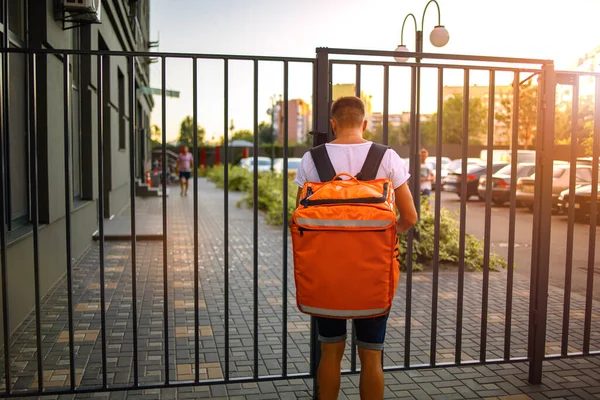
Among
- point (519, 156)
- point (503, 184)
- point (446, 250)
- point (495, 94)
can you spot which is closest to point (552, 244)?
point (495, 94)

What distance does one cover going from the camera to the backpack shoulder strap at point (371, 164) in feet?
10.8

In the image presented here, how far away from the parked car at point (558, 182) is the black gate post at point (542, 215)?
43.7 feet

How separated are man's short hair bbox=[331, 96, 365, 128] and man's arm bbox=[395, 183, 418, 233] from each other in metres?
0.43

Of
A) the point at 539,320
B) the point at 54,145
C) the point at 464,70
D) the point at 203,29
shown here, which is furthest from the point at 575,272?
the point at 203,29

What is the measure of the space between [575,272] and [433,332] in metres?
6.04

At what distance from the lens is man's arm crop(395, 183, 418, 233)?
3395 millimetres

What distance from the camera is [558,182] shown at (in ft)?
61.5

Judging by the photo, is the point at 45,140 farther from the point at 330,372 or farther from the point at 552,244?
the point at 552,244

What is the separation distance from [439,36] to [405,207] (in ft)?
34.4

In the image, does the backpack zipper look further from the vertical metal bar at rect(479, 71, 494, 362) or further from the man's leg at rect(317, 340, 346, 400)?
the vertical metal bar at rect(479, 71, 494, 362)

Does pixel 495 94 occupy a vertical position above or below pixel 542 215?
above

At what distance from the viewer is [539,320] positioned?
4.58 metres

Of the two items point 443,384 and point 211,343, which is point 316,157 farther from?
point 211,343

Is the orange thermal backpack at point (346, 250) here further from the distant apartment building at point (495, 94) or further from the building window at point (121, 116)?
the building window at point (121, 116)
